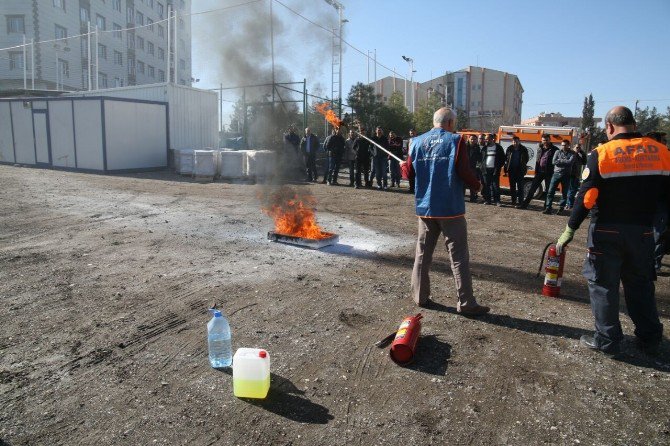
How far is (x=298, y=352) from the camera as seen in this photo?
12.2ft

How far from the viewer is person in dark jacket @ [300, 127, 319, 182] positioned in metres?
16.2

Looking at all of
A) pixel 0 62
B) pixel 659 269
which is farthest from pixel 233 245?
pixel 0 62

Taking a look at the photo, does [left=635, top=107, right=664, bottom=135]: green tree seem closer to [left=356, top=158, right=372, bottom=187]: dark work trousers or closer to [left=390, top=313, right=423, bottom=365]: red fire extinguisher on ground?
[left=356, top=158, right=372, bottom=187]: dark work trousers

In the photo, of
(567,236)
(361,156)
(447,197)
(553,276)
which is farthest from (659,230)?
(361,156)

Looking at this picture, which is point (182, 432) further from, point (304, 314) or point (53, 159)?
point (53, 159)

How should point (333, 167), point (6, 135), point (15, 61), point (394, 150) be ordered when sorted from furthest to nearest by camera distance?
point (15, 61) → point (6, 135) → point (333, 167) → point (394, 150)

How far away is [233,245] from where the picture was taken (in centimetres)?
713

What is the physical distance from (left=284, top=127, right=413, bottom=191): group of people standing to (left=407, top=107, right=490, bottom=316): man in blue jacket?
1007 cm

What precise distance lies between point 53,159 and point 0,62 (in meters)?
26.9

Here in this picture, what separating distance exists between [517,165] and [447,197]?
8865 millimetres

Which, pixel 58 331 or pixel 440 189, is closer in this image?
pixel 58 331

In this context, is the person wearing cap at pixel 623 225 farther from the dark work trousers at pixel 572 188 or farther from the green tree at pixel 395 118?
the green tree at pixel 395 118

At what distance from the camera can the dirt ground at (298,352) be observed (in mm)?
2799

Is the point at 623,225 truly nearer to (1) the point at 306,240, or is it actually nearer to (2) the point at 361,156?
(1) the point at 306,240
